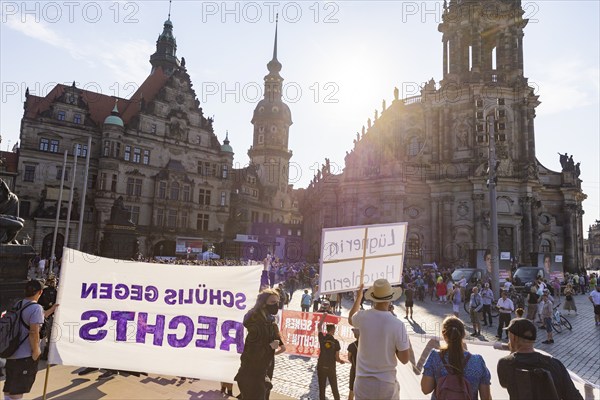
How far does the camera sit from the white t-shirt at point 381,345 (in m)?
3.87

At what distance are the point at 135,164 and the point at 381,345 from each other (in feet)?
147

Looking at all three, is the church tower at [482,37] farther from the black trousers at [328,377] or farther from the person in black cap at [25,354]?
the person in black cap at [25,354]

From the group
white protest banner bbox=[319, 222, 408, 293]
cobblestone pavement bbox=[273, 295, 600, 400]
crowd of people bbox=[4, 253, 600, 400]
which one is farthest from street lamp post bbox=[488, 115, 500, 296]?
crowd of people bbox=[4, 253, 600, 400]

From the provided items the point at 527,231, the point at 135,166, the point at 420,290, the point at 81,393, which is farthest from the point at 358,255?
the point at 135,166

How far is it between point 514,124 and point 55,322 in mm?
48339

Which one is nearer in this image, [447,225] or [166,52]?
[447,225]

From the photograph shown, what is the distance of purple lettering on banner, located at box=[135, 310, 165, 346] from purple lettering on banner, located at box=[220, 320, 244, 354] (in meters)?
0.97

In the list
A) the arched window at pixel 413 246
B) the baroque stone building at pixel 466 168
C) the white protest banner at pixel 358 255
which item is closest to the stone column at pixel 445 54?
the baroque stone building at pixel 466 168

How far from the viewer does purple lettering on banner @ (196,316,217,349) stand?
19.8ft

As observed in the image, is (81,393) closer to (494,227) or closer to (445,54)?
(494,227)

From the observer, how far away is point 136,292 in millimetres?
6277

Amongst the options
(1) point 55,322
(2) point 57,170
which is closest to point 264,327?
(1) point 55,322

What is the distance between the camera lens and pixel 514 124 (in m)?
44.1

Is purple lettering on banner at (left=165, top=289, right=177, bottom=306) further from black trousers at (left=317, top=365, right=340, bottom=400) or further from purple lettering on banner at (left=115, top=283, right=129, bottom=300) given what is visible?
black trousers at (left=317, top=365, right=340, bottom=400)
